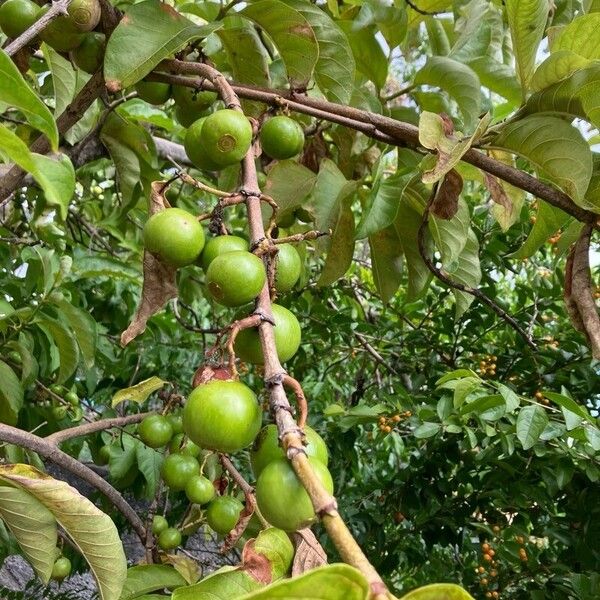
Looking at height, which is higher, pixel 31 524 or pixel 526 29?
pixel 526 29

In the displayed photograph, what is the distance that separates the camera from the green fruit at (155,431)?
5.10 feet

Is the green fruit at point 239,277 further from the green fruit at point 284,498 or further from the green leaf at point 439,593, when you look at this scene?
the green leaf at point 439,593

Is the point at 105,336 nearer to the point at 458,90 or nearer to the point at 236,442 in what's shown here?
the point at 458,90

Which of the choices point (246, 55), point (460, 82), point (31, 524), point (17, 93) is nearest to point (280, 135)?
point (246, 55)

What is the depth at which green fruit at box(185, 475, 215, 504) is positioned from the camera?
1.41m

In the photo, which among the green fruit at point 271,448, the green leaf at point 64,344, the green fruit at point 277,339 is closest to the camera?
the green fruit at point 271,448

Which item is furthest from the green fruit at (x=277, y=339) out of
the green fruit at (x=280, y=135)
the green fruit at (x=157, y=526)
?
the green fruit at (x=157, y=526)

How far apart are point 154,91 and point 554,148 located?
0.86 m

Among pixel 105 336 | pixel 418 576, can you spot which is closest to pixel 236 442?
pixel 105 336

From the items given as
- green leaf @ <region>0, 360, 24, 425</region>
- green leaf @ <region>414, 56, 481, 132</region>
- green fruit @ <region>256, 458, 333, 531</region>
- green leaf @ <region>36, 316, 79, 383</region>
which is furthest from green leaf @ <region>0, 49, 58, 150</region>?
green leaf @ <region>36, 316, 79, 383</region>

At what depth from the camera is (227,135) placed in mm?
1032

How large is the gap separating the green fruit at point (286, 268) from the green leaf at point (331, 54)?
52 cm

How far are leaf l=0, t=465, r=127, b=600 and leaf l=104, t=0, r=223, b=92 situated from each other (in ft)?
2.11

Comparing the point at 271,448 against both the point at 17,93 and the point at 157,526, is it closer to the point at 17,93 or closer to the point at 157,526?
the point at 17,93
